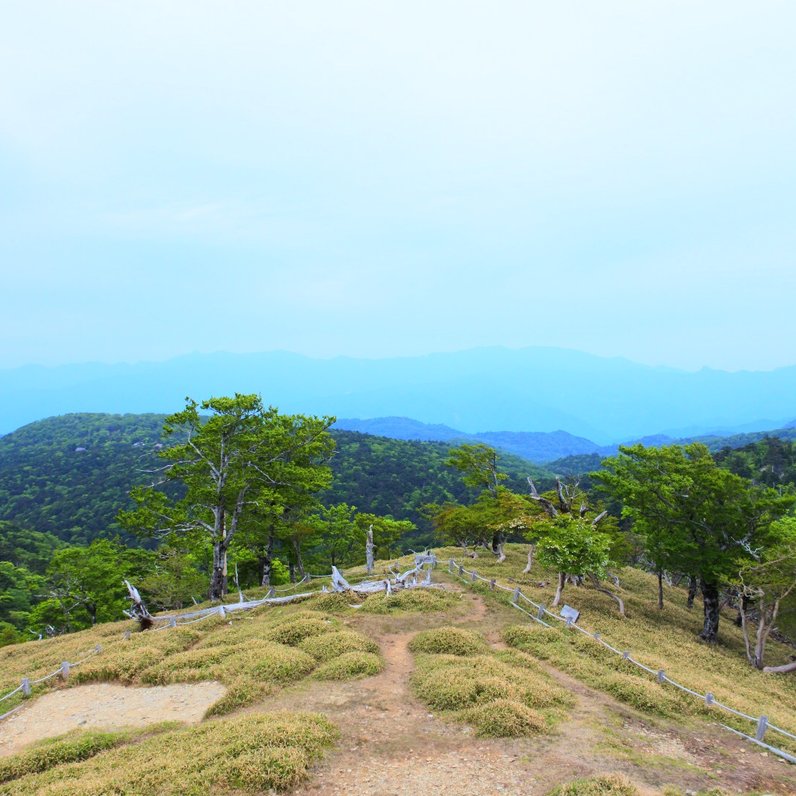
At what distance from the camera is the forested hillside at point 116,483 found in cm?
12118

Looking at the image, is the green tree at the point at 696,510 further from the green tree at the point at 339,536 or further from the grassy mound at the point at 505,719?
the green tree at the point at 339,536

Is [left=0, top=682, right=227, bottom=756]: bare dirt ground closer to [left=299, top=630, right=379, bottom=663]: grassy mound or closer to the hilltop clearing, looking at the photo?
the hilltop clearing

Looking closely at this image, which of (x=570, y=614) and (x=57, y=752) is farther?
(x=570, y=614)

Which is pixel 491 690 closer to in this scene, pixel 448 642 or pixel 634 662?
Result: pixel 448 642

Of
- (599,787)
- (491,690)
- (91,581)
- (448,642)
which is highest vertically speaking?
(599,787)

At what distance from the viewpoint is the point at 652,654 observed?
2378cm

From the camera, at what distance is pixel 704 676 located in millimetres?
21766

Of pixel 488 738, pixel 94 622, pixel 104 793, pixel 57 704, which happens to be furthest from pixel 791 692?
pixel 94 622

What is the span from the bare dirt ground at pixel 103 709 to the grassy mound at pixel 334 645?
3842mm

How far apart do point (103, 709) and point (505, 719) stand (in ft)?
45.3

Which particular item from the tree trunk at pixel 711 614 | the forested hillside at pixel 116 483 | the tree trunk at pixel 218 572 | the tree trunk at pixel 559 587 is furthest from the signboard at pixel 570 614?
the forested hillside at pixel 116 483

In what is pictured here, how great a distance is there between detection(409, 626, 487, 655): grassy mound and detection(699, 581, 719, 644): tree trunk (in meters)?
18.8

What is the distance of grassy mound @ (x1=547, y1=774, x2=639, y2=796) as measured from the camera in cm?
1077

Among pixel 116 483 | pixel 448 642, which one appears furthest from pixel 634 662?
pixel 116 483
